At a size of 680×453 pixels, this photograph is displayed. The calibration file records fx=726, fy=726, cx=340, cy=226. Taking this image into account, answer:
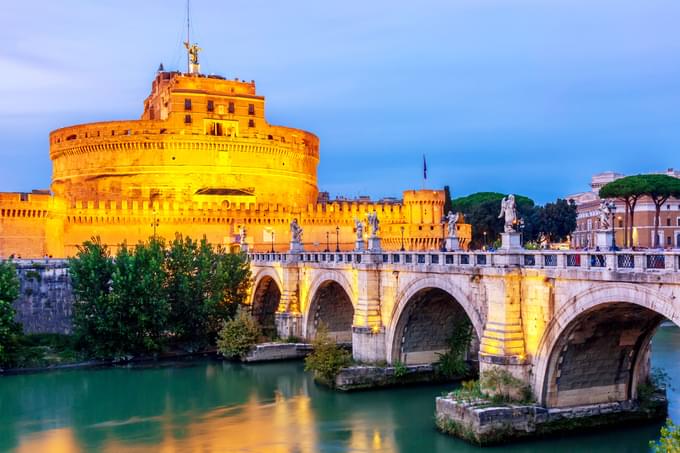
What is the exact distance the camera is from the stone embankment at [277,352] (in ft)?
115

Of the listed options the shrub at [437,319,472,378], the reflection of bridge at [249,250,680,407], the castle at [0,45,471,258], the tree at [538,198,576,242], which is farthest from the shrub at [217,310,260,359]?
the tree at [538,198,576,242]

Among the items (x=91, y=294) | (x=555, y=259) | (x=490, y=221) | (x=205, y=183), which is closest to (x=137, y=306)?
(x=91, y=294)

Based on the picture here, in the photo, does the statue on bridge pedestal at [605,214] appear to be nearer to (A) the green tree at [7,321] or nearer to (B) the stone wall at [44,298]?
(A) the green tree at [7,321]

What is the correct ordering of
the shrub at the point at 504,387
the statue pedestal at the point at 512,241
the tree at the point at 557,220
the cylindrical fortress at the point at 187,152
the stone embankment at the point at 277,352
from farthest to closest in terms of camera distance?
the tree at the point at 557,220
the cylindrical fortress at the point at 187,152
the stone embankment at the point at 277,352
the statue pedestal at the point at 512,241
the shrub at the point at 504,387

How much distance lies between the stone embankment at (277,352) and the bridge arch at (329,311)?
0.76 meters

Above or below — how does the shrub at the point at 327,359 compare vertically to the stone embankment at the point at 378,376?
above

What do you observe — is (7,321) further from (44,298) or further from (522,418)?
(522,418)

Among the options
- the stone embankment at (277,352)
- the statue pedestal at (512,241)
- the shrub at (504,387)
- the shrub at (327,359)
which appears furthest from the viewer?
the stone embankment at (277,352)

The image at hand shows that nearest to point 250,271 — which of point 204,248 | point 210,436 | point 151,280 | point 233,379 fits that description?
point 204,248

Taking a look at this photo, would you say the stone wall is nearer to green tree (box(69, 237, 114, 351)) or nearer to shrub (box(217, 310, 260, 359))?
green tree (box(69, 237, 114, 351))

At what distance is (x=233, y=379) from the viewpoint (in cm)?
3195

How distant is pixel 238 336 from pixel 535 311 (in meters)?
19.5

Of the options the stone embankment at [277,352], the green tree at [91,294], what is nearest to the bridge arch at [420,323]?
the stone embankment at [277,352]

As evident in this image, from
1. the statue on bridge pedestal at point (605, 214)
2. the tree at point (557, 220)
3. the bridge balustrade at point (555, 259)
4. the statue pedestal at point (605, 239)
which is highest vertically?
the tree at point (557, 220)
